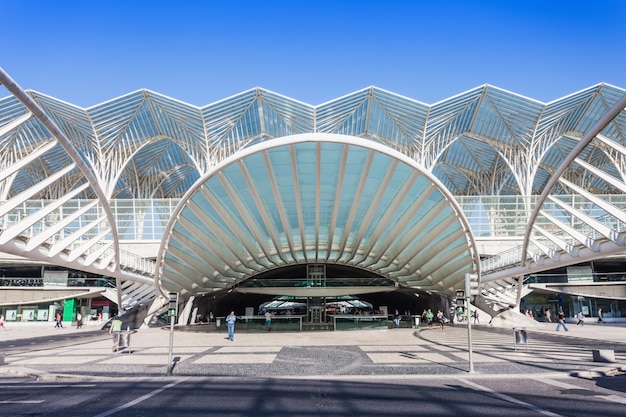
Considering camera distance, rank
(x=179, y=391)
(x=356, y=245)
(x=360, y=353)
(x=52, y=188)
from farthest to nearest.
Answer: (x=52, y=188)
(x=356, y=245)
(x=360, y=353)
(x=179, y=391)

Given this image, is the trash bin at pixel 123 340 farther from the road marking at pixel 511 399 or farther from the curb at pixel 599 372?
the curb at pixel 599 372

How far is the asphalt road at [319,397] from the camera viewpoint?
761cm

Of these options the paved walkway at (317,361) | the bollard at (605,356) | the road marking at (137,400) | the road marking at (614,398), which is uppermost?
the bollard at (605,356)

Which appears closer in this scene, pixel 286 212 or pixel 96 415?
pixel 96 415

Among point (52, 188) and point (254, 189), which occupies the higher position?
point (52, 188)

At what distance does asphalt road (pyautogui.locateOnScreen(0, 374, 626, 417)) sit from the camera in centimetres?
761

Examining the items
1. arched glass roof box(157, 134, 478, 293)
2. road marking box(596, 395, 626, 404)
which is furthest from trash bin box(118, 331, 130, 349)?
road marking box(596, 395, 626, 404)

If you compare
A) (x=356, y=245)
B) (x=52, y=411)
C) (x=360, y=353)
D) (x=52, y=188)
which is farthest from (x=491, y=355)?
(x=52, y=188)

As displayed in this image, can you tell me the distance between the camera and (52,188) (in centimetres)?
6425

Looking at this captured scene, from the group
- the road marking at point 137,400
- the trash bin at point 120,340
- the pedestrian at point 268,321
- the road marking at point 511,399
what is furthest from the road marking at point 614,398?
the pedestrian at point 268,321

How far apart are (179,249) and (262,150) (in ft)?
34.1

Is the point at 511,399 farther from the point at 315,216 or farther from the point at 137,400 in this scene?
the point at 315,216

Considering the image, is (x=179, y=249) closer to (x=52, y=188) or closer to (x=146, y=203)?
(x=146, y=203)

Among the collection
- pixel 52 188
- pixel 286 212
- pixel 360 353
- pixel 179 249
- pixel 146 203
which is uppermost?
pixel 52 188
